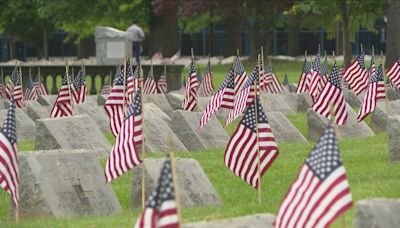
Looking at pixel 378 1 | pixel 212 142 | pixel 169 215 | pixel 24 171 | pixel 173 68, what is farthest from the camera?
pixel 378 1

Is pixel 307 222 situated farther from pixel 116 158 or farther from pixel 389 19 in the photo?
pixel 389 19

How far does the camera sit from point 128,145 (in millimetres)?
16781

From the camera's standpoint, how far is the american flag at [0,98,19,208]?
1576 cm

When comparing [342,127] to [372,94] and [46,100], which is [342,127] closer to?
[372,94]

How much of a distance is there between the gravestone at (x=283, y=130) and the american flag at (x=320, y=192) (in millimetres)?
14903

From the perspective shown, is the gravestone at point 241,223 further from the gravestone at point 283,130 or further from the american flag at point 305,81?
the american flag at point 305,81

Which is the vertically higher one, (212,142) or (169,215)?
(169,215)

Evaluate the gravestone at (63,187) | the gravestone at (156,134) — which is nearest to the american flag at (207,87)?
the gravestone at (156,134)

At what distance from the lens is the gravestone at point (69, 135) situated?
20.6m

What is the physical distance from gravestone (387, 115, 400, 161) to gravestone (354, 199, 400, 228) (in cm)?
949

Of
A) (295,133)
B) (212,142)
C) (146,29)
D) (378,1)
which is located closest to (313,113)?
(295,133)

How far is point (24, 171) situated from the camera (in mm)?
16625

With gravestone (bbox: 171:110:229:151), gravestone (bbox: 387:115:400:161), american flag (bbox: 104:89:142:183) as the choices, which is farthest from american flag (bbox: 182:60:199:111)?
american flag (bbox: 104:89:142:183)

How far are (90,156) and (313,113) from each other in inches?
420
